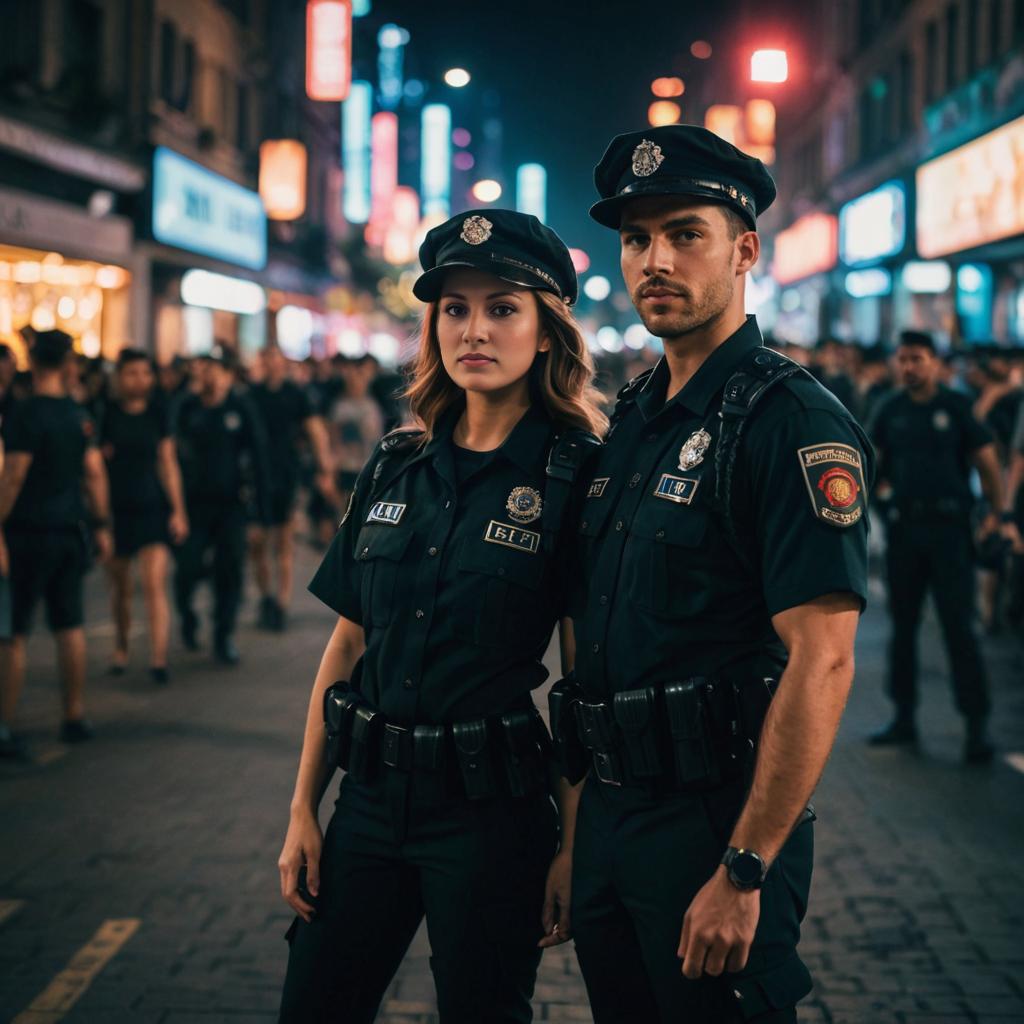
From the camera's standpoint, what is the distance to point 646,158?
8.93ft

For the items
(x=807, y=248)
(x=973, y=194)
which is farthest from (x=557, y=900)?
(x=807, y=248)

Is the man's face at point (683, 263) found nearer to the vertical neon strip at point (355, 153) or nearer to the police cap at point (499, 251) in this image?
the police cap at point (499, 251)

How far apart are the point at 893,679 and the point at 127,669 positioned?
5.20 meters

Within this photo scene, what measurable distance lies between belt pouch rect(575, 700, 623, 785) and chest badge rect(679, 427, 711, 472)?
0.48 meters

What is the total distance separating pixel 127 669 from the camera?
32.4 feet

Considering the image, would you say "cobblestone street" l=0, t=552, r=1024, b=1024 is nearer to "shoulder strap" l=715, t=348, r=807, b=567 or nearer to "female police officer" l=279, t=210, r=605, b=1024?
"female police officer" l=279, t=210, r=605, b=1024

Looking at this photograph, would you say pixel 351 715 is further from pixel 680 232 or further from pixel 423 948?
pixel 423 948

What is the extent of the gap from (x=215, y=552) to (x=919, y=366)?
5.26m

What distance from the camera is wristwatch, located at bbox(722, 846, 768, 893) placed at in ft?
7.85

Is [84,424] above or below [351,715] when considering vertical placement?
above

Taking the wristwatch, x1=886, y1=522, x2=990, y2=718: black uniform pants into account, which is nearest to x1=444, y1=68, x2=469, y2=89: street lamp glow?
x1=886, y1=522, x2=990, y2=718: black uniform pants

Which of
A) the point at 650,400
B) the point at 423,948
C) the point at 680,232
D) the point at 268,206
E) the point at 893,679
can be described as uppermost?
the point at 268,206

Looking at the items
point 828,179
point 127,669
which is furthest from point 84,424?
point 828,179

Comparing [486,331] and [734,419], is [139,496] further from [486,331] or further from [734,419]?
[734,419]
